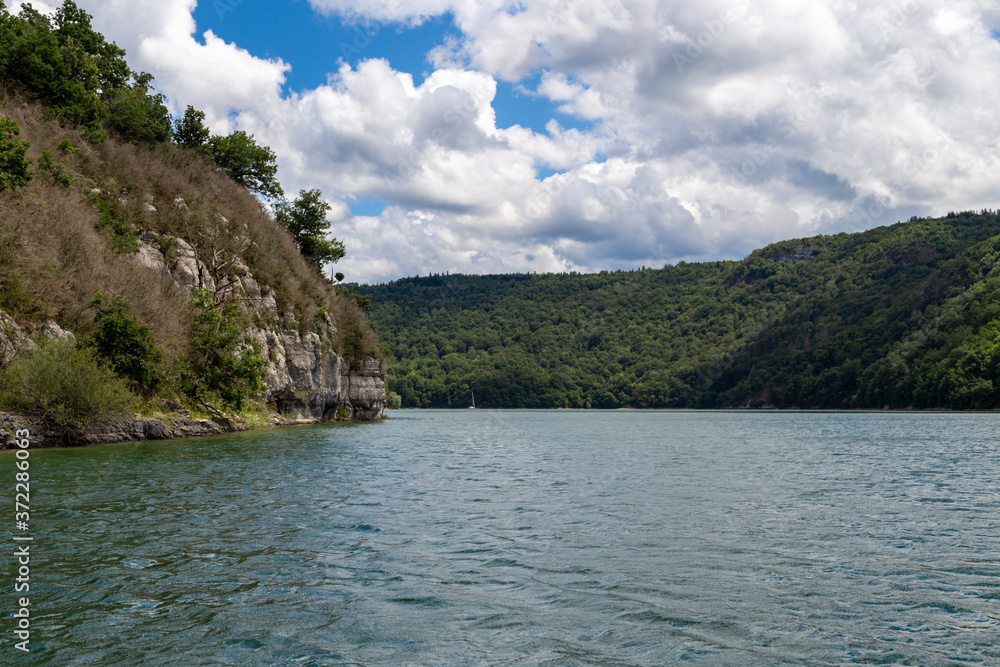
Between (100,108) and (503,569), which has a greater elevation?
(100,108)

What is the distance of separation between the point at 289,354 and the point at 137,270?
19.0 metres

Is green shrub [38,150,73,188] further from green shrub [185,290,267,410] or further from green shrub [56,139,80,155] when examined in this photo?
green shrub [185,290,267,410]

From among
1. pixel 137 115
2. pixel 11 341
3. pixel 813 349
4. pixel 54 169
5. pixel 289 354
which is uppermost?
pixel 137 115

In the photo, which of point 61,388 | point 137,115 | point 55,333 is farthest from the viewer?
point 137,115

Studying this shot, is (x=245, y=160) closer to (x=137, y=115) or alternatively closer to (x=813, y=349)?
(x=137, y=115)

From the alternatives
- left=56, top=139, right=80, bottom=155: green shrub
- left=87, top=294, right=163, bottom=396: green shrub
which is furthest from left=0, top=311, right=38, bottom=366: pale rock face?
left=56, top=139, right=80, bottom=155: green shrub

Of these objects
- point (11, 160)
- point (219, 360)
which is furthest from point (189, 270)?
point (11, 160)

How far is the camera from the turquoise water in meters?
8.34

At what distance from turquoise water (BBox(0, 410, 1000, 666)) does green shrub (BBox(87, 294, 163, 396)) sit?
15.6 meters

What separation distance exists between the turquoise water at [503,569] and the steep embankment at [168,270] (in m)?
16.3

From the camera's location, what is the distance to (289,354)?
61.7 m

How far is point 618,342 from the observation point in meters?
200

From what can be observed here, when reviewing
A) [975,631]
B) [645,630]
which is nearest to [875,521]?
[975,631]

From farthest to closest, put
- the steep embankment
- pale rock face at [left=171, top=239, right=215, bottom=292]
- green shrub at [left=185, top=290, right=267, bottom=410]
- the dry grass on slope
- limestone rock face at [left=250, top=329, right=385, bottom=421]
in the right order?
1. limestone rock face at [left=250, top=329, right=385, bottom=421]
2. pale rock face at [left=171, top=239, right=215, bottom=292]
3. green shrub at [left=185, top=290, right=267, bottom=410]
4. the steep embankment
5. the dry grass on slope
